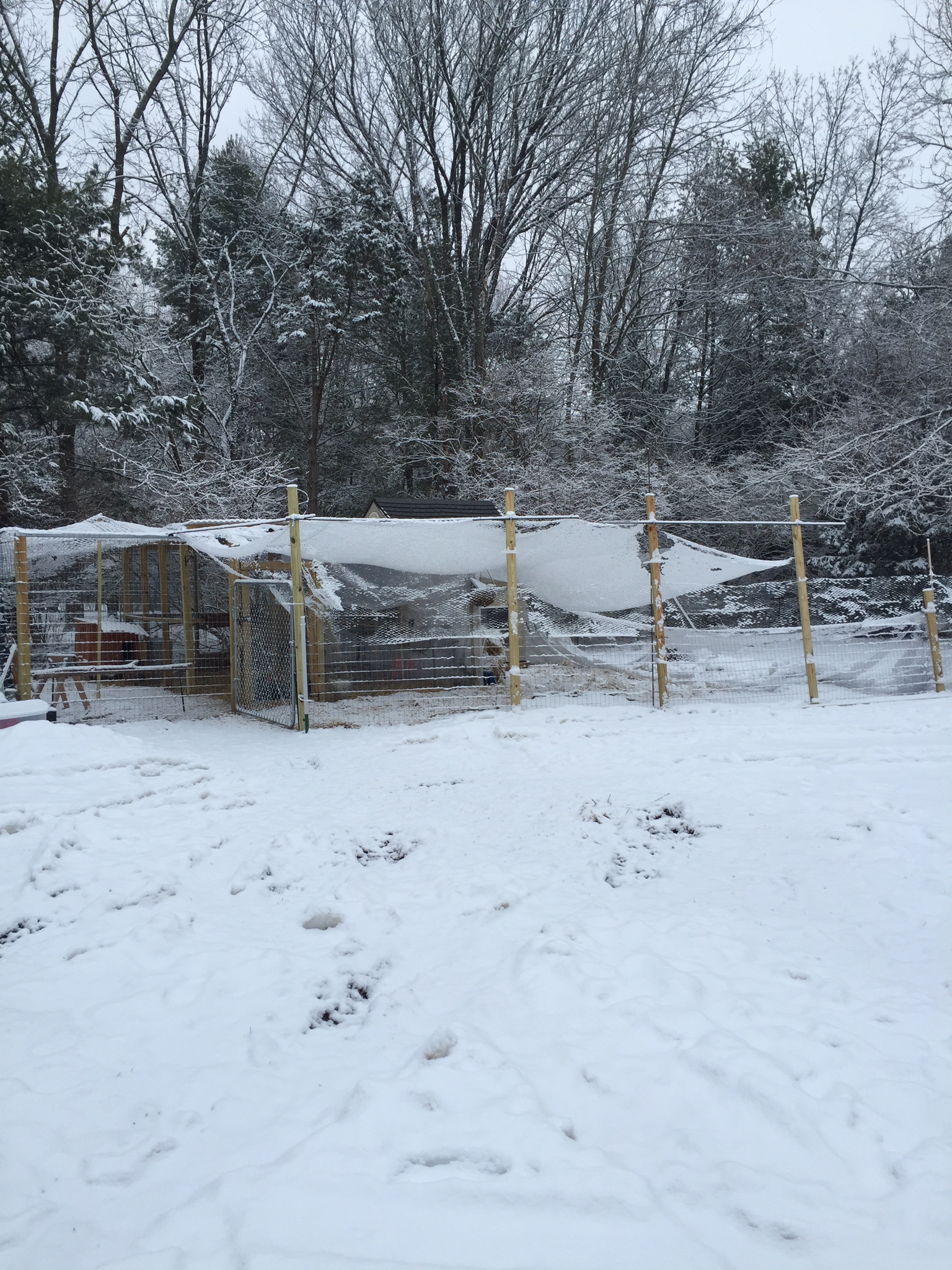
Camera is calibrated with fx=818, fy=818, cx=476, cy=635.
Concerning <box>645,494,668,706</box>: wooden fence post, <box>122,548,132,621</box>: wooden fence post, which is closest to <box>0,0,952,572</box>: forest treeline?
<box>122,548,132,621</box>: wooden fence post

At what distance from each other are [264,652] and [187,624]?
4.37 ft

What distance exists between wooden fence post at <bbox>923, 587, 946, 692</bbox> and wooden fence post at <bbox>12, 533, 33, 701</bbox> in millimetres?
8856

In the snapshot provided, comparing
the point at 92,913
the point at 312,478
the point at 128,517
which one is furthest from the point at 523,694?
the point at 312,478

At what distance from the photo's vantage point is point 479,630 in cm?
870

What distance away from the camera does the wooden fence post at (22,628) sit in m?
7.67

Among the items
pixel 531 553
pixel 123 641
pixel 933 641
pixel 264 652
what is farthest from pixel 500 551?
pixel 123 641

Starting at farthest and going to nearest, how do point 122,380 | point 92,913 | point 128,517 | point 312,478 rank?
point 312,478, point 128,517, point 122,380, point 92,913

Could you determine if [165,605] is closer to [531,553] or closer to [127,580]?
[127,580]

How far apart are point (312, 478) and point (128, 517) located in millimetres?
4309

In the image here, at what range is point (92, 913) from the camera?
11.6 feet

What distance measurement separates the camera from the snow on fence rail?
7902mm

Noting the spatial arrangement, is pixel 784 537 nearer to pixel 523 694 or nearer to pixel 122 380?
pixel 523 694

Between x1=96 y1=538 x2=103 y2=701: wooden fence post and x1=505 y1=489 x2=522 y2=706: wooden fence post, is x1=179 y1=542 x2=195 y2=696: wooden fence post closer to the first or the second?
x1=96 y1=538 x2=103 y2=701: wooden fence post

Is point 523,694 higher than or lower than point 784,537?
lower
